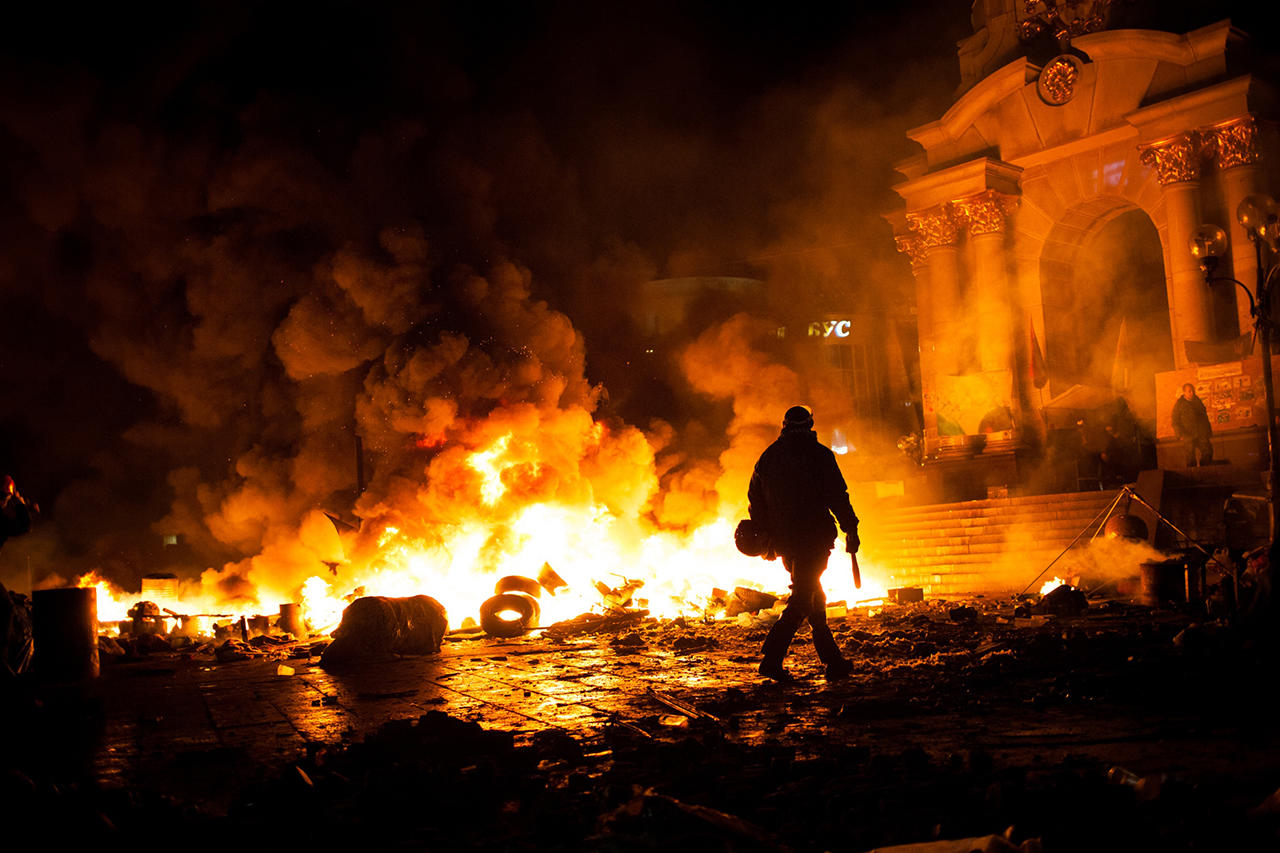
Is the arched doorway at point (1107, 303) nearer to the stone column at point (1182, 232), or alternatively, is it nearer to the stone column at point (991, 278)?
the stone column at point (991, 278)

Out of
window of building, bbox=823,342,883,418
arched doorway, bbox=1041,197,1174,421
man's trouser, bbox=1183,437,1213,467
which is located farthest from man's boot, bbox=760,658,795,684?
window of building, bbox=823,342,883,418

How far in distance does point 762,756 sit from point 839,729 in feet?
3.08

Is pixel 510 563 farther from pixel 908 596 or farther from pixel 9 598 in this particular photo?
pixel 9 598

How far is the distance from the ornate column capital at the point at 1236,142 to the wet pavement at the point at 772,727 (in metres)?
17.3

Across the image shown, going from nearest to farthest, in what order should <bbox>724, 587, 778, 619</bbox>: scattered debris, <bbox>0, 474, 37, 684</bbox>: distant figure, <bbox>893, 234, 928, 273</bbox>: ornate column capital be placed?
1. <bbox>0, 474, 37, 684</bbox>: distant figure
2. <bbox>724, 587, 778, 619</bbox>: scattered debris
3. <bbox>893, 234, 928, 273</bbox>: ornate column capital

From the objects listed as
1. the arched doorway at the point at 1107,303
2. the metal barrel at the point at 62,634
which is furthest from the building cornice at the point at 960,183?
the metal barrel at the point at 62,634

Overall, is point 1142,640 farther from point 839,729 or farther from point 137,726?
point 137,726

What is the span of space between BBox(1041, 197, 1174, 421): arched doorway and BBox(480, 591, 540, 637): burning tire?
713 inches

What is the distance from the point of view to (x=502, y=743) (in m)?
4.94

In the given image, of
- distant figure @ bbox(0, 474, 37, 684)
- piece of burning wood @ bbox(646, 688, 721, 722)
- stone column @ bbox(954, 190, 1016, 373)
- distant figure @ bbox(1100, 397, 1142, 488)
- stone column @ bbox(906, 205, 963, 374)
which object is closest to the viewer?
piece of burning wood @ bbox(646, 688, 721, 722)

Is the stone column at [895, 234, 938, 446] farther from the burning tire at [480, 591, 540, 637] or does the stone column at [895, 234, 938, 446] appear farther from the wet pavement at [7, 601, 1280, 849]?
the wet pavement at [7, 601, 1280, 849]

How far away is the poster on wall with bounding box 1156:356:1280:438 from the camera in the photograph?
20688mm

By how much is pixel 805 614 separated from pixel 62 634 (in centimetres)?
745

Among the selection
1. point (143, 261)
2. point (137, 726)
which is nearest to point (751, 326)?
point (143, 261)
